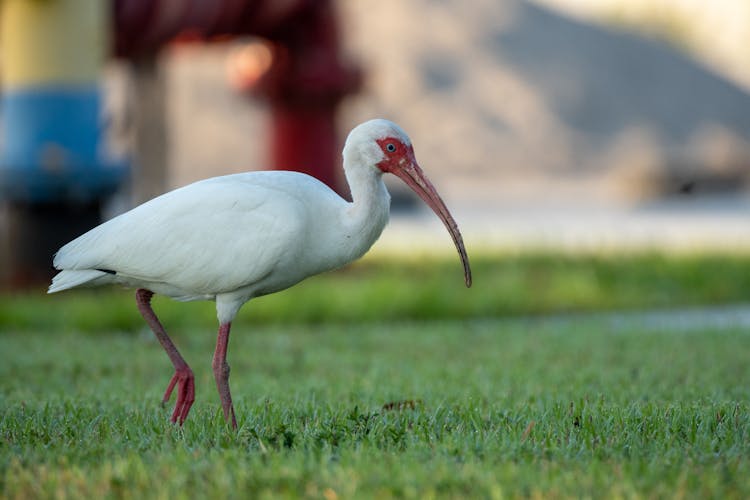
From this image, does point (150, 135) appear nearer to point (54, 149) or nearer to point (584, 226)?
point (54, 149)

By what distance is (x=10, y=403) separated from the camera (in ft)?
19.1

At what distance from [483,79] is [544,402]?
53.2 metres

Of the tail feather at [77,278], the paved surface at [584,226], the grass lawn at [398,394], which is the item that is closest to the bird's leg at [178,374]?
the grass lawn at [398,394]

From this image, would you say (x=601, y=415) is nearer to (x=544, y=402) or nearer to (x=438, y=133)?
(x=544, y=402)

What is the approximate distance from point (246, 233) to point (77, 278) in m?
0.89

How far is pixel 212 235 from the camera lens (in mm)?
5121

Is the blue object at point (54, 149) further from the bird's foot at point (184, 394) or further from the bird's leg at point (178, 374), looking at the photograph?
the bird's foot at point (184, 394)

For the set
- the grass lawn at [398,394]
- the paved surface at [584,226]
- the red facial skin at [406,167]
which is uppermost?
the paved surface at [584,226]

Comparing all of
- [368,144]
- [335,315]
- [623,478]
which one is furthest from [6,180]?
[623,478]

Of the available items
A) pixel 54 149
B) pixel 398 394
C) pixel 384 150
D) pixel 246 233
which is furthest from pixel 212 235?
pixel 54 149

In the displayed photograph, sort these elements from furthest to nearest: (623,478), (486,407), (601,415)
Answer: (486,407)
(601,415)
(623,478)

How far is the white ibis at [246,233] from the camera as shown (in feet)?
16.5

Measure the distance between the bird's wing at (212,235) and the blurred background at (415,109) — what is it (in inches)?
291

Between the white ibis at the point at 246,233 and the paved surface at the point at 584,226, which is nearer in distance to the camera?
the white ibis at the point at 246,233
